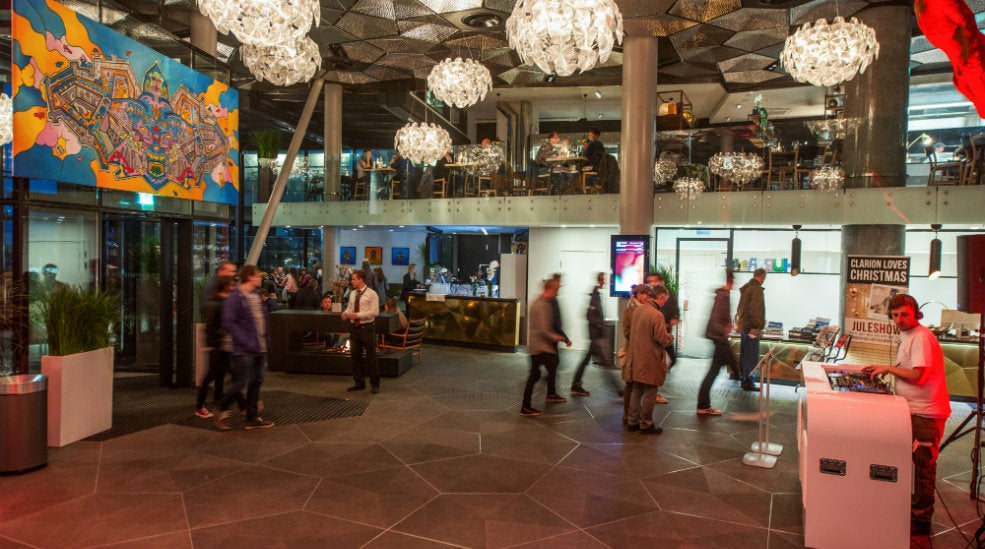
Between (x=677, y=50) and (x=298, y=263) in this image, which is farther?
(x=298, y=263)

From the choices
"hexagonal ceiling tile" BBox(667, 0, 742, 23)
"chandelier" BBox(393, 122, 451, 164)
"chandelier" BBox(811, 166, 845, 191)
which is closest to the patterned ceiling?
"hexagonal ceiling tile" BBox(667, 0, 742, 23)

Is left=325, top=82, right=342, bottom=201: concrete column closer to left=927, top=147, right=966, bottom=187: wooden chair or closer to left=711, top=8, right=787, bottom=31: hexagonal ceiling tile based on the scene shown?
left=711, top=8, right=787, bottom=31: hexagonal ceiling tile

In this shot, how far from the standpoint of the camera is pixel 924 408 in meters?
4.35

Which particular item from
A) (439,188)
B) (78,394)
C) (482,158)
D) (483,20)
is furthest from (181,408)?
(482,158)

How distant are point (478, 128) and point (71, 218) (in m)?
16.3

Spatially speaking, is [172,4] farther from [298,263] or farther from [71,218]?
[298,263]

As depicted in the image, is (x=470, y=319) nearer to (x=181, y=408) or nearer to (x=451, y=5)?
(x=451, y=5)

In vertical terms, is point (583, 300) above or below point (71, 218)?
below

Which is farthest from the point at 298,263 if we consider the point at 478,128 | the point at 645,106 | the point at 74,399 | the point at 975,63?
the point at 975,63

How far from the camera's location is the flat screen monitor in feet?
35.8

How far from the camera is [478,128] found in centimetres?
2195

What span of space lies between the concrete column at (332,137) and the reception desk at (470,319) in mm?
5047

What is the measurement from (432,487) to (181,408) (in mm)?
4113

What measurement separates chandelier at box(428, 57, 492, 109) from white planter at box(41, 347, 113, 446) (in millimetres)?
5352
